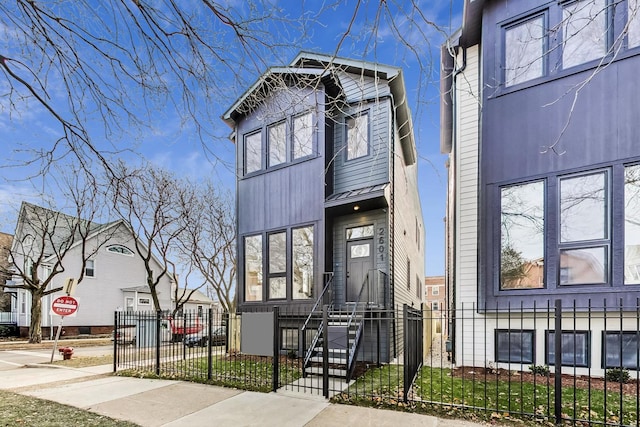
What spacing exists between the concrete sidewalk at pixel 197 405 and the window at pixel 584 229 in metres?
4.50

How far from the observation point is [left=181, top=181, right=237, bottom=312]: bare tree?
68.2 feet

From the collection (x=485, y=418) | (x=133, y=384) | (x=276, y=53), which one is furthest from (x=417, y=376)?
(x=276, y=53)

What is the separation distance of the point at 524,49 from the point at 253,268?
9248mm

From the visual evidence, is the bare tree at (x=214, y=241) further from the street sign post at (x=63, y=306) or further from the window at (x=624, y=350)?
the window at (x=624, y=350)

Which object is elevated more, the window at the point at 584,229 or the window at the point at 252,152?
the window at the point at 252,152

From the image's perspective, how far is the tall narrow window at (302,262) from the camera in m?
11.0

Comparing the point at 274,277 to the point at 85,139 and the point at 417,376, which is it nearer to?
the point at 417,376

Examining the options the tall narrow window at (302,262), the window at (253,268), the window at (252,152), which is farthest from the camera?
the window at (252,152)

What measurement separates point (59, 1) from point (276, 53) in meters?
1.78

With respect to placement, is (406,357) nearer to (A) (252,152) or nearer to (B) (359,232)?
(B) (359,232)

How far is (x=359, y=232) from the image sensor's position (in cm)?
1104

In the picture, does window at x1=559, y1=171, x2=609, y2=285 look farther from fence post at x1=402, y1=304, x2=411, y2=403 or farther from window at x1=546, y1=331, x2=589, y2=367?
fence post at x1=402, y1=304, x2=411, y2=403

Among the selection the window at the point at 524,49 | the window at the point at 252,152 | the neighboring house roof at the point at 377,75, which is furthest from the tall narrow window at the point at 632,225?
the window at the point at 252,152

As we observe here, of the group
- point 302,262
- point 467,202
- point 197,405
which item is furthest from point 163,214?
point 467,202
